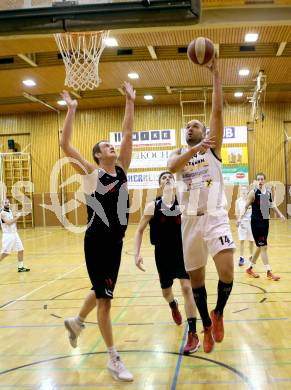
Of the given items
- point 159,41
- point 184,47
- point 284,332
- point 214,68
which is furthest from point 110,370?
point 184,47

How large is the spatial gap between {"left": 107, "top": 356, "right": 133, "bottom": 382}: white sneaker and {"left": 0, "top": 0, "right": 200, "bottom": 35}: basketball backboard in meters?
3.01

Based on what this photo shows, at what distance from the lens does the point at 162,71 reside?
60.7 feet

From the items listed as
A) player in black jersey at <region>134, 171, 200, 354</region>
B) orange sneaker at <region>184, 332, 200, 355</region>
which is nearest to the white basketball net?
player in black jersey at <region>134, 171, 200, 354</region>

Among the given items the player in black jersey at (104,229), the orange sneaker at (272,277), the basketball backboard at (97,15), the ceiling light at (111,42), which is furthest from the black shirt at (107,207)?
the ceiling light at (111,42)

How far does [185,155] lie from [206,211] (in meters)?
0.58

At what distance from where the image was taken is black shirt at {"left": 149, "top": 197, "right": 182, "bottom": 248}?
5547 mm

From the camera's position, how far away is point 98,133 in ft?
83.3

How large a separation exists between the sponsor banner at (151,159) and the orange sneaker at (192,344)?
20397mm

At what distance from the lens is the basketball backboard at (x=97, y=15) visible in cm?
409

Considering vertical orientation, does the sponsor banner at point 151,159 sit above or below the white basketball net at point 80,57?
below

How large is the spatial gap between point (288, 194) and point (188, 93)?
7596 mm

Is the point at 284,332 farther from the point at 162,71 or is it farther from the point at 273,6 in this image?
the point at 162,71

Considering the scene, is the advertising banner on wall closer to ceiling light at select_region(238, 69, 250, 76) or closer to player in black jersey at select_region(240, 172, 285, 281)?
ceiling light at select_region(238, 69, 250, 76)

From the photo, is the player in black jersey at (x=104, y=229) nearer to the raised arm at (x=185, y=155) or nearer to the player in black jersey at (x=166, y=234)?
the raised arm at (x=185, y=155)
